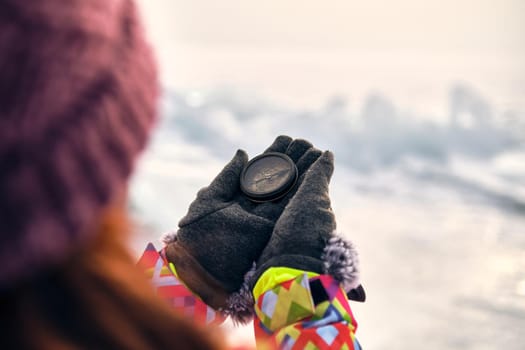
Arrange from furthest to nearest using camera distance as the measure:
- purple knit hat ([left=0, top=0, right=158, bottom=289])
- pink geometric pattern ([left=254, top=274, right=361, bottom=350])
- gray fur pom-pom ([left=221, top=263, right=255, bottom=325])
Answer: gray fur pom-pom ([left=221, top=263, right=255, bottom=325]) < pink geometric pattern ([left=254, top=274, right=361, bottom=350]) < purple knit hat ([left=0, top=0, right=158, bottom=289])

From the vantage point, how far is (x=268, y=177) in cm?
106

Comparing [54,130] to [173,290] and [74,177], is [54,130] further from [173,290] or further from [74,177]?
[173,290]

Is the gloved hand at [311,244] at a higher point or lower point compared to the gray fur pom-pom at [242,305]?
higher

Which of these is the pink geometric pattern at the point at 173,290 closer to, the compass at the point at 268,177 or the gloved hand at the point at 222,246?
the gloved hand at the point at 222,246

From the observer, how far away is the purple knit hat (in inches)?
16.5

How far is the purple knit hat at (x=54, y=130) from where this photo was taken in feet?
1.38

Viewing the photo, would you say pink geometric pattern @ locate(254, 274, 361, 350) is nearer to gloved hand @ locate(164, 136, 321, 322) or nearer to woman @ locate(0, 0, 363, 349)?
gloved hand @ locate(164, 136, 321, 322)

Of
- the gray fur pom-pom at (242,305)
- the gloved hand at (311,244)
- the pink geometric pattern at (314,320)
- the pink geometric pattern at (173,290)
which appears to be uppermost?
the gloved hand at (311,244)

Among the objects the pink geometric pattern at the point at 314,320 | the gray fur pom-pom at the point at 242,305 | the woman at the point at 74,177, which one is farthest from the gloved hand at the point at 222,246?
the woman at the point at 74,177

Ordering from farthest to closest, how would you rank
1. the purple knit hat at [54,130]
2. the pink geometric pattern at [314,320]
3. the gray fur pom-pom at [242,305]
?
the gray fur pom-pom at [242,305]
the pink geometric pattern at [314,320]
the purple knit hat at [54,130]

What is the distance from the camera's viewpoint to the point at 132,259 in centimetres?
52

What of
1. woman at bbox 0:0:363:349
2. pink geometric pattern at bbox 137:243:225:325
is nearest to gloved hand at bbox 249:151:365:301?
pink geometric pattern at bbox 137:243:225:325

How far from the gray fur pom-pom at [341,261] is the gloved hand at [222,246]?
0.15m

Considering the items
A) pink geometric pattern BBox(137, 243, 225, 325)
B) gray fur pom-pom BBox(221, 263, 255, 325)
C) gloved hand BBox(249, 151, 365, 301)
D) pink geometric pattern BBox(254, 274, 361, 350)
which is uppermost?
gloved hand BBox(249, 151, 365, 301)
